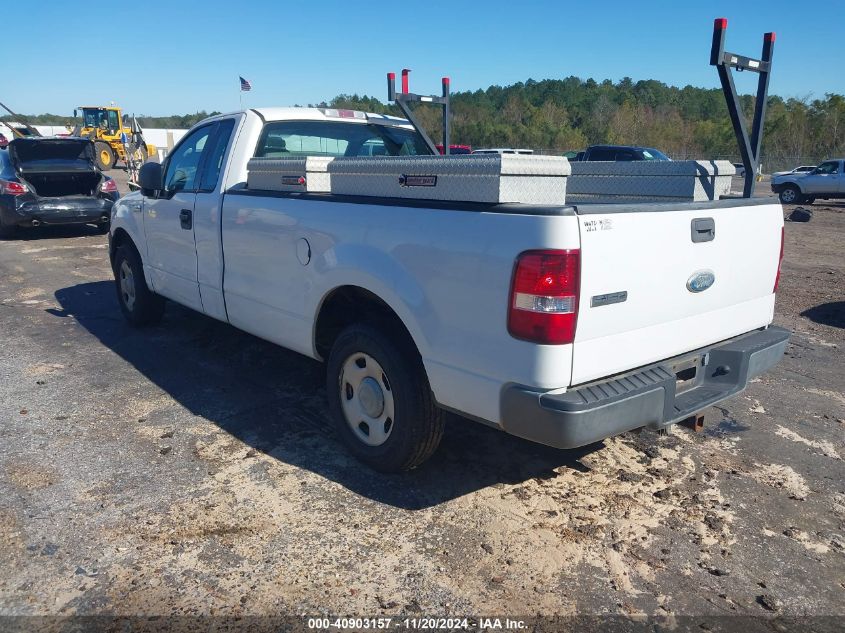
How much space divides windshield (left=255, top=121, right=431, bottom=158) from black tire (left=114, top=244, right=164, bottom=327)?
2109 mm

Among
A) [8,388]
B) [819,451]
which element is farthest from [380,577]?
[8,388]

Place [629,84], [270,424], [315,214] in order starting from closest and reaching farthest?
[315,214] < [270,424] < [629,84]

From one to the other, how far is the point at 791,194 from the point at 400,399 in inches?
1019

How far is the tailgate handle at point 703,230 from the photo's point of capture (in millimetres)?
3129

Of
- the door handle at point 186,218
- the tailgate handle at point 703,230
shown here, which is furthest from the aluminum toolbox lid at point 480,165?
the door handle at point 186,218

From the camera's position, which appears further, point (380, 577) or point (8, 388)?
point (8, 388)

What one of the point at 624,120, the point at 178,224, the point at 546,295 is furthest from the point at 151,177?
the point at 624,120

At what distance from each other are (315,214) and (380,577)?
2000mm

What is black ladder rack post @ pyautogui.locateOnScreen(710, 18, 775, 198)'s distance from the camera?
160 inches

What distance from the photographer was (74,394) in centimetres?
495

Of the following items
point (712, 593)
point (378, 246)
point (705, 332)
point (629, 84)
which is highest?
point (629, 84)

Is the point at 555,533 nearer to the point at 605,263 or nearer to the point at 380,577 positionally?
the point at 380,577

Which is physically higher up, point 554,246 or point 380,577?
point 554,246

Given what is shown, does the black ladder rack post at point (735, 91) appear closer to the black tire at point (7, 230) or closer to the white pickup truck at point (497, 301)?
the white pickup truck at point (497, 301)
